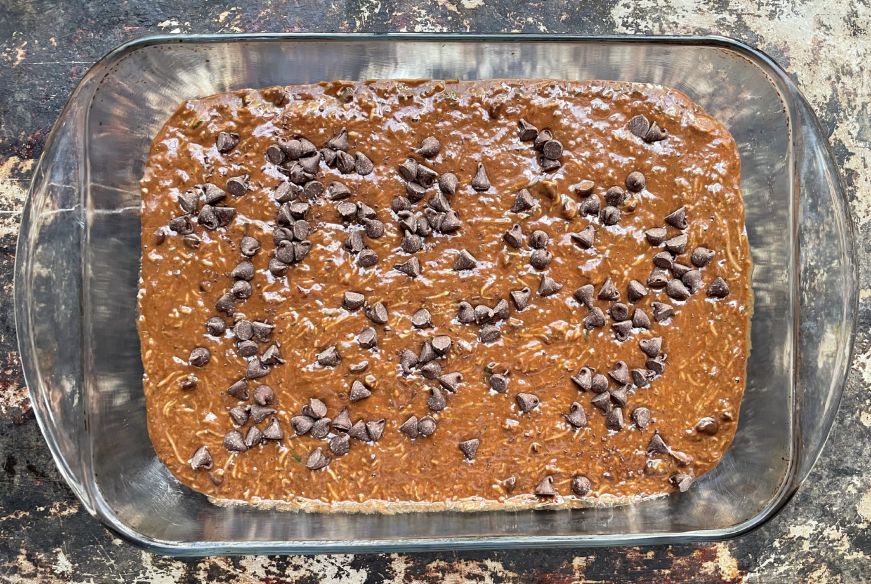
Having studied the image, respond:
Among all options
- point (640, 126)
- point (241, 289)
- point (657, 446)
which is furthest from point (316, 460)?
point (640, 126)

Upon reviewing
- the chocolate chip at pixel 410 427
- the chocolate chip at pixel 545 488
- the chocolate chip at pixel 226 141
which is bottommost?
the chocolate chip at pixel 545 488

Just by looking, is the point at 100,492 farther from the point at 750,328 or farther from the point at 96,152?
the point at 750,328

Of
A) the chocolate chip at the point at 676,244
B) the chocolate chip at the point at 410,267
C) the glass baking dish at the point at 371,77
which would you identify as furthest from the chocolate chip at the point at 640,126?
the chocolate chip at the point at 410,267

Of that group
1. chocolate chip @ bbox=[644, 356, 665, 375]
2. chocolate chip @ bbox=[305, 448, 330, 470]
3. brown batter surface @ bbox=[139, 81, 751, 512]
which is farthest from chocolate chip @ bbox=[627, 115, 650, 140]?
chocolate chip @ bbox=[305, 448, 330, 470]

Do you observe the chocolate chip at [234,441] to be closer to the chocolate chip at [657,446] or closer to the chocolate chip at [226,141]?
the chocolate chip at [226,141]

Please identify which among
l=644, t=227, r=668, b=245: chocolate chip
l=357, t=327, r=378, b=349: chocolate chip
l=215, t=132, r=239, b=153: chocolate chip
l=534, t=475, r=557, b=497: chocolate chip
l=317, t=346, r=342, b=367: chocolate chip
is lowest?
l=534, t=475, r=557, b=497: chocolate chip

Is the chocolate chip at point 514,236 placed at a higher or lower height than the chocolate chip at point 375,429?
higher

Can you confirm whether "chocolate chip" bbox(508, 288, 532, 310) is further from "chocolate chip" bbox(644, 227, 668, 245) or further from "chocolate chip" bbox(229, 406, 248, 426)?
"chocolate chip" bbox(229, 406, 248, 426)
